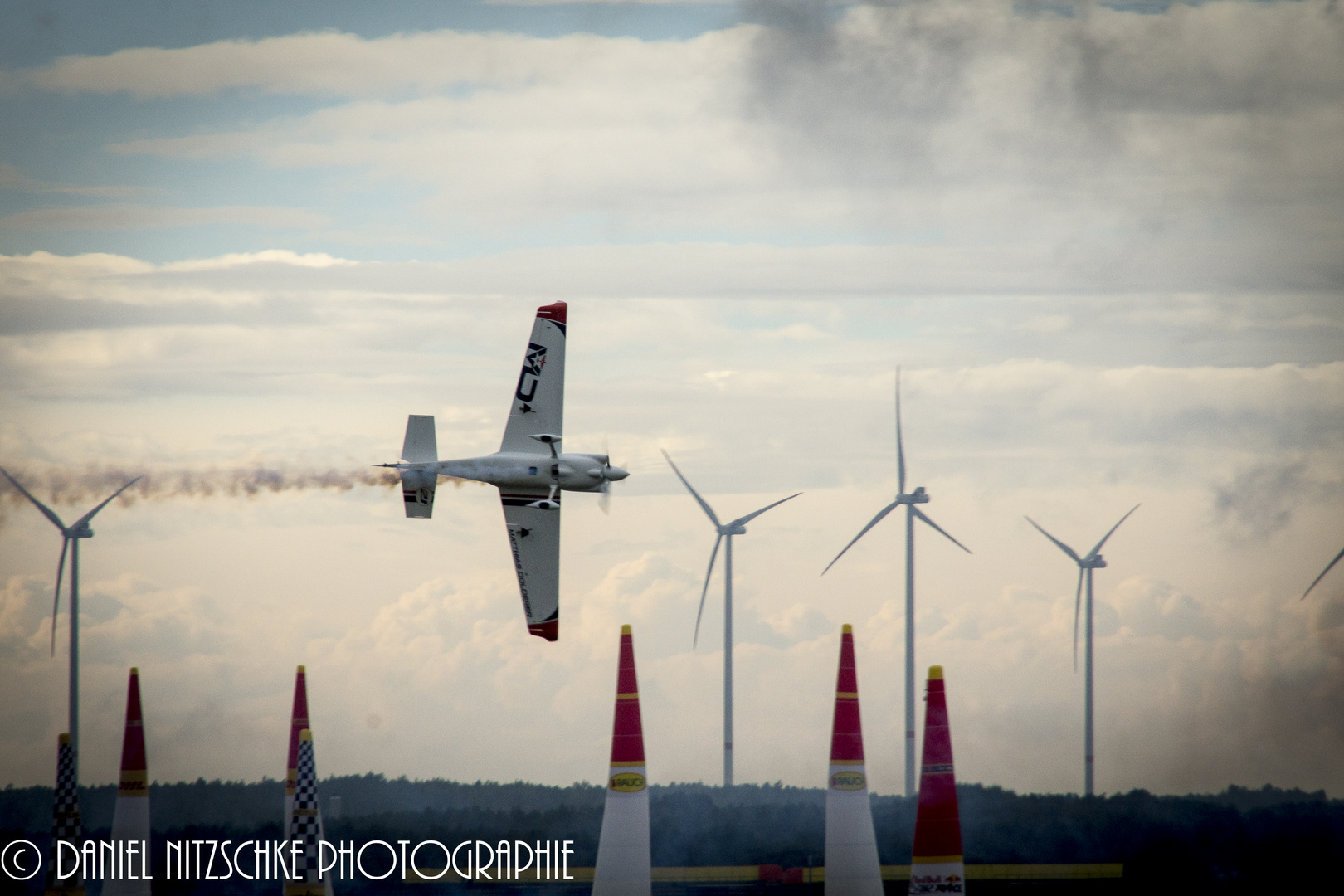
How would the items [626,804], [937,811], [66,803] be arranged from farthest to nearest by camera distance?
[66,803] → [626,804] → [937,811]

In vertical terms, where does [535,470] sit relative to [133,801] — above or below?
above

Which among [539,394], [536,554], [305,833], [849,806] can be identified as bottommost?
[305,833]

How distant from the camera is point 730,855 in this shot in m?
72.5

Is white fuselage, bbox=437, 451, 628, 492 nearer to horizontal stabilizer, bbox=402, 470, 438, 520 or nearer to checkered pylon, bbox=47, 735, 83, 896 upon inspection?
horizontal stabilizer, bbox=402, 470, 438, 520

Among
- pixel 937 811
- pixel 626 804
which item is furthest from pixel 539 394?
pixel 937 811

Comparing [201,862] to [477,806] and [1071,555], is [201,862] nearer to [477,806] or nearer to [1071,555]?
[477,806]

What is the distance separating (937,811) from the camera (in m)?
39.4

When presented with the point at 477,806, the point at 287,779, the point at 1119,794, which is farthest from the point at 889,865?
the point at 287,779

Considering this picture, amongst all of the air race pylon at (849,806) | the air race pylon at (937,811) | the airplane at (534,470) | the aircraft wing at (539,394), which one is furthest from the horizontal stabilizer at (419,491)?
the air race pylon at (937,811)

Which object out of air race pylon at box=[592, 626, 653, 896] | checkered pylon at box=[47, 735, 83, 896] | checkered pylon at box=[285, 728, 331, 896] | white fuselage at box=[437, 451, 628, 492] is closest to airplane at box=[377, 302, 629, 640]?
white fuselage at box=[437, 451, 628, 492]

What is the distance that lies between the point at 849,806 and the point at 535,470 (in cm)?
1476

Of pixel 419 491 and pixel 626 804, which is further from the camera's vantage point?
pixel 419 491

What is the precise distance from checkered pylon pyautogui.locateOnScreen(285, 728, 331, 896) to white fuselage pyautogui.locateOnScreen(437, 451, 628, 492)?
10.7 metres

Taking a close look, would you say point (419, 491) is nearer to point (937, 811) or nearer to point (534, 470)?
point (534, 470)
